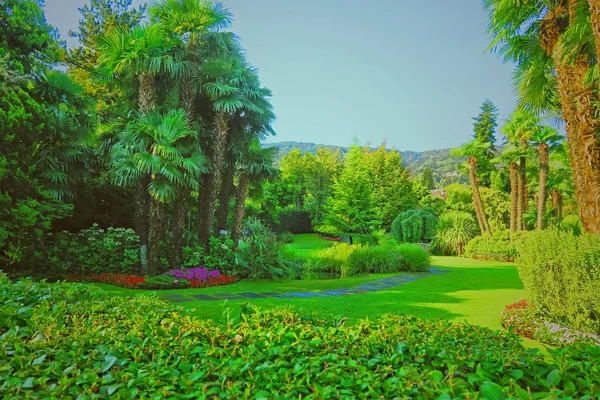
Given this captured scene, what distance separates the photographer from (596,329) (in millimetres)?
4750

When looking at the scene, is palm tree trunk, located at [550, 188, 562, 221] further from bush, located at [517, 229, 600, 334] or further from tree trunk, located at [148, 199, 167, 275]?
tree trunk, located at [148, 199, 167, 275]

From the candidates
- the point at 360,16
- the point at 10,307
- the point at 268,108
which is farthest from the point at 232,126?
the point at 10,307

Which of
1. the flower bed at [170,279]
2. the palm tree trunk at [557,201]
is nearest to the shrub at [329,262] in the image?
the flower bed at [170,279]

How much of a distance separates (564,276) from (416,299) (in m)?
2.92

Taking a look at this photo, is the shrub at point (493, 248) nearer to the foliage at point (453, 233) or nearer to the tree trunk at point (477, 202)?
the tree trunk at point (477, 202)

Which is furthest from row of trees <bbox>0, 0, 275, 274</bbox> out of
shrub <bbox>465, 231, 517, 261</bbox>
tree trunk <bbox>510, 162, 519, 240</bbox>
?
tree trunk <bbox>510, 162, 519, 240</bbox>

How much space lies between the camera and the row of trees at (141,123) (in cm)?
891

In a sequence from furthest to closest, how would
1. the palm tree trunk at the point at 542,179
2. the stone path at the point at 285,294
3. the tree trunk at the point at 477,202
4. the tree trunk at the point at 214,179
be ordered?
the tree trunk at the point at 477,202 → the palm tree trunk at the point at 542,179 → the tree trunk at the point at 214,179 → the stone path at the point at 285,294

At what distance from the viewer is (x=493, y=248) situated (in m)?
17.9

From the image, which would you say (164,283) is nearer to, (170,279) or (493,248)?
(170,279)

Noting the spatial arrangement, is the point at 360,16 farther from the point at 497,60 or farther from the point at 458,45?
the point at 497,60

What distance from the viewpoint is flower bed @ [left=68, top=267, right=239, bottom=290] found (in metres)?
9.12

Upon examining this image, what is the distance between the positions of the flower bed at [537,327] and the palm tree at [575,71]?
178 centimetres

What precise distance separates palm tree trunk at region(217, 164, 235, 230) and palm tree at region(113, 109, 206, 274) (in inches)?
113
